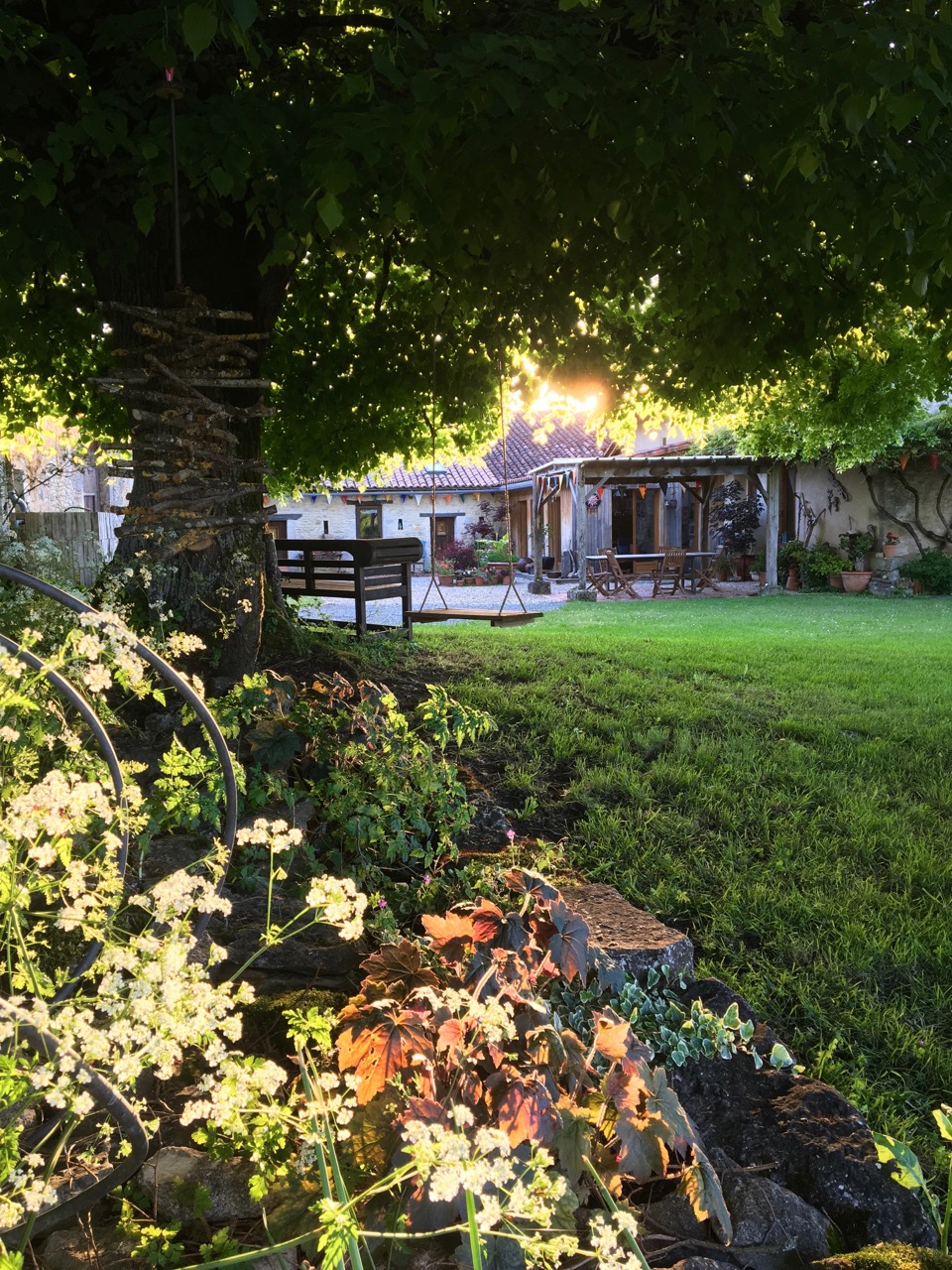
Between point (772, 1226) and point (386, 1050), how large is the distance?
820 mm

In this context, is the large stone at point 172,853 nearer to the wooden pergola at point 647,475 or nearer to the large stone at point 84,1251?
the large stone at point 84,1251

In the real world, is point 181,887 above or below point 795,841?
above

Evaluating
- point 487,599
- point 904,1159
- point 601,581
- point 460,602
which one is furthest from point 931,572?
point 904,1159

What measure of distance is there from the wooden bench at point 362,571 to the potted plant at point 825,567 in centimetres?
1180

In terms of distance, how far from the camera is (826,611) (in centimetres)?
1419

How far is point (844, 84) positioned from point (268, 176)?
8.35ft

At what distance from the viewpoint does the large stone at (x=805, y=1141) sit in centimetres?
183

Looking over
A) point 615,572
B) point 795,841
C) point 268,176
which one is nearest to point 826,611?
point 615,572

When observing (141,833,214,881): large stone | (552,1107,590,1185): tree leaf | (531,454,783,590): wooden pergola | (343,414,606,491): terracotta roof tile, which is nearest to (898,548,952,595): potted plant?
(531,454,783,590): wooden pergola

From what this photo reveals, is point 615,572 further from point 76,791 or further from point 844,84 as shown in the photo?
point 76,791

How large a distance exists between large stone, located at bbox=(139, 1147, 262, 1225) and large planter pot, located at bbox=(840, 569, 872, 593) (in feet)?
60.1

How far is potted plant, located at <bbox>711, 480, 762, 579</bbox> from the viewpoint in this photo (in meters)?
21.1

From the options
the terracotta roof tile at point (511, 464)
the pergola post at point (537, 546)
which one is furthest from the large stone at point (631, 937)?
the terracotta roof tile at point (511, 464)

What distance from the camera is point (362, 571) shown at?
8.77 m
